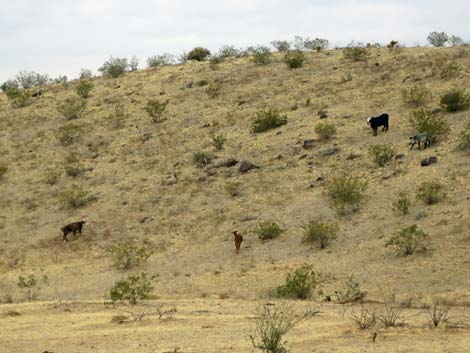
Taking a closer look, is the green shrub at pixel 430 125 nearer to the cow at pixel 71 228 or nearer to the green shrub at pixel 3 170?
the cow at pixel 71 228

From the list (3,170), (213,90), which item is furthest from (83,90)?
(3,170)

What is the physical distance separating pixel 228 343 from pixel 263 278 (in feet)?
Answer: 33.4

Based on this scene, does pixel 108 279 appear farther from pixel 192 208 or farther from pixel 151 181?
pixel 151 181

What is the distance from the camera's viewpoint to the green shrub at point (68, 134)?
37784 millimetres

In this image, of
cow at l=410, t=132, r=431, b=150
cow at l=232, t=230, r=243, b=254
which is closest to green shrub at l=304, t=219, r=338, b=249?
cow at l=232, t=230, r=243, b=254

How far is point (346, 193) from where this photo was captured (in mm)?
24125

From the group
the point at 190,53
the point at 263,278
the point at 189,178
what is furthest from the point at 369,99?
the point at 190,53

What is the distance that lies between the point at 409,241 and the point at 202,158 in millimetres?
13304

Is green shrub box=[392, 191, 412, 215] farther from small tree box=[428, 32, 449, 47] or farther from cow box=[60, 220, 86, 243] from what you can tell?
small tree box=[428, 32, 449, 47]

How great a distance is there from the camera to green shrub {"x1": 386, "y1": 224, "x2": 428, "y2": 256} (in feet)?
65.0

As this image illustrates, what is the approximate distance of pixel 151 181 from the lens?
3075cm

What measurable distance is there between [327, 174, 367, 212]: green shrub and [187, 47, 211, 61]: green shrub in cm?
→ 3048

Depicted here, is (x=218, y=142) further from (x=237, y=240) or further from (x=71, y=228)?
(x=237, y=240)

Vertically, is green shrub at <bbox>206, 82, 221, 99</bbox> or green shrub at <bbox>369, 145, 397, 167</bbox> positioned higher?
green shrub at <bbox>206, 82, 221, 99</bbox>
